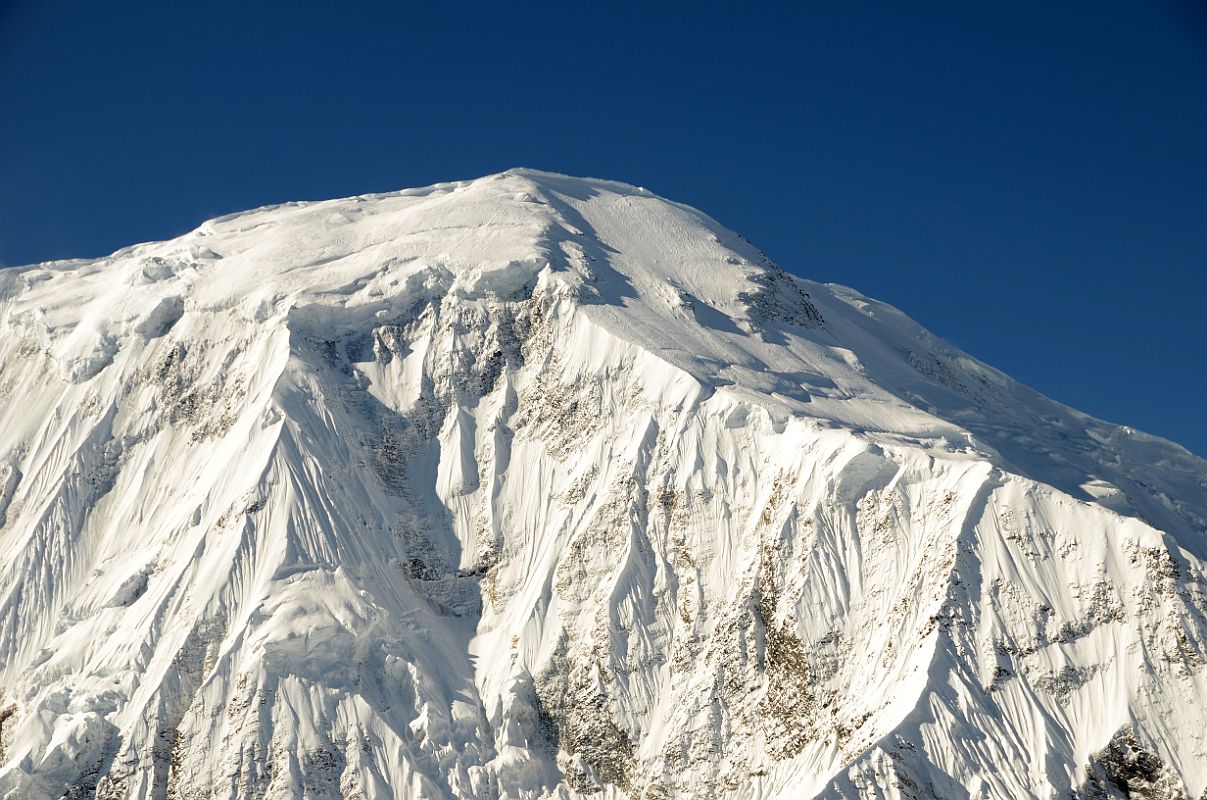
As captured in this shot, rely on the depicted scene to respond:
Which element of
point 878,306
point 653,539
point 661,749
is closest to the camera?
point 661,749

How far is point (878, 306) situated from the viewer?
513ft

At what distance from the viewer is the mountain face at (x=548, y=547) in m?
81.2

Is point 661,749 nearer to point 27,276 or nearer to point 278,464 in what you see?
point 278,464

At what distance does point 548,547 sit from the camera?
327 ft

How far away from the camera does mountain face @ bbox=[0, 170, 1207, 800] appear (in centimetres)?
8119

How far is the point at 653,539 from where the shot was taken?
96688 millimetres

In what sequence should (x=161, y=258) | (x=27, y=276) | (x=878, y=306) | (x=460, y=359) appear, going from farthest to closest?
(x=878, y=306), (x=27, y=276), (x=161, y=258), (x=460, y=359)

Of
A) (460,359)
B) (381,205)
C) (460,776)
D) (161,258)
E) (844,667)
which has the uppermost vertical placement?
(381,205)

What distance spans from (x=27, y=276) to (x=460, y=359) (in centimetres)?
5889

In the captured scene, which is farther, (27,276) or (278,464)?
(27,276)

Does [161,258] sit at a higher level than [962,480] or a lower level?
higher

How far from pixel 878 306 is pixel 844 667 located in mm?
78328

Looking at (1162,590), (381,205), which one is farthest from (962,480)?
(381,205)

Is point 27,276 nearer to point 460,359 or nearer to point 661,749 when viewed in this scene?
point 460,359
